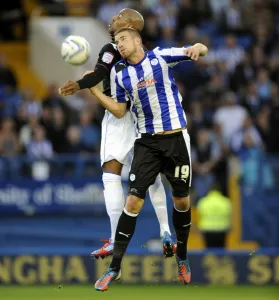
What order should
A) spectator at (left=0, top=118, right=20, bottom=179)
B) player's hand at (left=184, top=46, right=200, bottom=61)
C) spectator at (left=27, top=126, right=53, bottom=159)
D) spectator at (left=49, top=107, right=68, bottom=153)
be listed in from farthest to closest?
spectator at (left=49, top=107, right=68, bottom=153), spectator at (left=27, top=126, right=53, bottom=159), spectator at (left=0, top=118, right=20, bottom=179), player's hand at (left=184, top=46, right=200, bottom=61)

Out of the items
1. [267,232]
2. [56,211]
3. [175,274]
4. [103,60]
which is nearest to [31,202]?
[56,211]

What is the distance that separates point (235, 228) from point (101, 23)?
17.0 ft

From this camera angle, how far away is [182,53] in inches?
381

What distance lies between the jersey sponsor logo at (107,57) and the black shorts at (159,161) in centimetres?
75

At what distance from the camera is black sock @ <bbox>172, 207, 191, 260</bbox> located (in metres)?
10.3

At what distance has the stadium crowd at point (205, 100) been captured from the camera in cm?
1688

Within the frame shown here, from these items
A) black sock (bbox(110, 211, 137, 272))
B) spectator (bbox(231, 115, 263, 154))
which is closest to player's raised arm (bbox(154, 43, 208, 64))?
black sock (bbox(110, 211, 137, 272))

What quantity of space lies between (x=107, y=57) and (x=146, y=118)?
0.67 m

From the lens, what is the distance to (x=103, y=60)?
32.7ft

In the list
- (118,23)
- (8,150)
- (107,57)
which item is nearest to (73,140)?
(8,150)

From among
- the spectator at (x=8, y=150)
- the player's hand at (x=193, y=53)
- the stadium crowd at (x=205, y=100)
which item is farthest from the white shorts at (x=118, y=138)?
the spectator at (x=8, y=150)

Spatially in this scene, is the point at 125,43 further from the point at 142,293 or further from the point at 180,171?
the point at 142,293

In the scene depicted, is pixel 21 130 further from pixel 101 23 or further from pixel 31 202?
pixel 101 23

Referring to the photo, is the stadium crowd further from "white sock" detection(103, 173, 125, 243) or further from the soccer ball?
Answer: the soccer ball
